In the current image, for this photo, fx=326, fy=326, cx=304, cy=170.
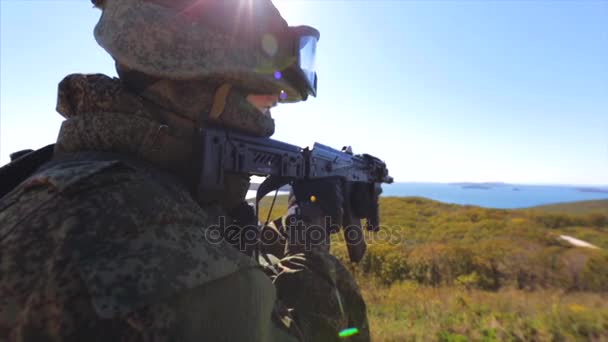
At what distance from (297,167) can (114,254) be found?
157 centimetres

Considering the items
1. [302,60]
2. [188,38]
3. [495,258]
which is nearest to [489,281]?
[495,258]

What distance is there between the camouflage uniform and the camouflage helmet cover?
207mm

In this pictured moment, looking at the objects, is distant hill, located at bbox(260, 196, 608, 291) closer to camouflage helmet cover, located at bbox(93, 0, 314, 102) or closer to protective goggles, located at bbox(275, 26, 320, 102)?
protective goggles, located at bbox(275, 26, 320, 102)

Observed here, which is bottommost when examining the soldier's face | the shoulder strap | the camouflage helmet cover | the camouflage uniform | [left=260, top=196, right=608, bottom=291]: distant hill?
[left=260, top=196, right=608, bottom=291]: distant hill

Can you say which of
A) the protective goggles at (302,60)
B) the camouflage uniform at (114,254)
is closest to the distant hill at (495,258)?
the protective goggles at (302,60)

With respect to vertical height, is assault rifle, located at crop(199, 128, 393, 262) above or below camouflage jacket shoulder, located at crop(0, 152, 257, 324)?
above

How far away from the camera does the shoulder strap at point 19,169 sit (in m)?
1.20

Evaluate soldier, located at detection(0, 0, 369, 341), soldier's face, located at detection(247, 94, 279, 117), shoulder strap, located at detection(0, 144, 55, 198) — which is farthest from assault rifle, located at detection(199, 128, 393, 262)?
shoulder strap, located at detection(0, 144, 55, 198)

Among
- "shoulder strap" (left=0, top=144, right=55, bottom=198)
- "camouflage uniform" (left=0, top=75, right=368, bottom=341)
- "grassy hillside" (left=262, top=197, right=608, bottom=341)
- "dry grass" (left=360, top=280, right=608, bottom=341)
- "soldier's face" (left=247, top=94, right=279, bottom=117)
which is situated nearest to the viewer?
"camouflage uniform" (left=0, top=75, right=368, bottom=341)

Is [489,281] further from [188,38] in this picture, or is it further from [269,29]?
[188,38]

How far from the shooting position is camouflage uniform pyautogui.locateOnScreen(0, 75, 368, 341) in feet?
2.34

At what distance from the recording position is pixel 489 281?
8438 millimetres

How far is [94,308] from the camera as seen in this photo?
71 centimetres

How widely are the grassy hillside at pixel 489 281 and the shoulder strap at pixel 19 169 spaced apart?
4.14 metres
